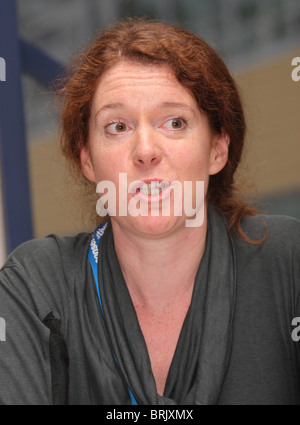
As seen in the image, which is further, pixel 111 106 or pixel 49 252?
pixel 49 252

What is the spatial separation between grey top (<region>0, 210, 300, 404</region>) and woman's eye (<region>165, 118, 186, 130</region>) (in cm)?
30

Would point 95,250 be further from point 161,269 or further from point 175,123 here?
point 175,123

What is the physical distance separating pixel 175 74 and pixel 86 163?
297 mm

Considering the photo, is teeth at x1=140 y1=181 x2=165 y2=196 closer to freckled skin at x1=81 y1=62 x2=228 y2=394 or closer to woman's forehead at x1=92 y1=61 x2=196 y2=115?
freckled skin at x1=81 y1=62 x2=228 y2=394

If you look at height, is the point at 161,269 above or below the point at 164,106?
below

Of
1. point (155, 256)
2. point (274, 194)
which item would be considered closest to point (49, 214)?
point (274, 194)

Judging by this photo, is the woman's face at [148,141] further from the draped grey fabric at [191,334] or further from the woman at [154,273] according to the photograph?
the draped grey fabric at [191,334]

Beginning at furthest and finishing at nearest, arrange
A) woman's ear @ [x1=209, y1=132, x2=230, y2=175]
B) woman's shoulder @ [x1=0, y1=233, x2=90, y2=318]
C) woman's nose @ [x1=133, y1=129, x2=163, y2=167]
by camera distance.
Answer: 1. woman's ear @ [x1=209, y1=132, x2=230, y2=175]
2. woman's shoulder @ [x1=0, y1=233, x2=90, y2=318]
3. woman's nose @ [x1=133, y1=129, x2=163, y2=167]

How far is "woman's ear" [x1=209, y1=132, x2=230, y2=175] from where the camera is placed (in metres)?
1.32

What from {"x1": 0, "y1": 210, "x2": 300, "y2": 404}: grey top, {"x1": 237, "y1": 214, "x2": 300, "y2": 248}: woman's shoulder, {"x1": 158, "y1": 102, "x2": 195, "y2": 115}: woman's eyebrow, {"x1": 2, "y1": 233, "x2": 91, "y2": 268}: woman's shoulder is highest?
{"x1": 158, "y1": 102, "x2": 195, "y2": 115}: woman's eyebrow

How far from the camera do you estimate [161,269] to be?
50.1 inches

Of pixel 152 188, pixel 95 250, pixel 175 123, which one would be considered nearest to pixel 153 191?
pixel 152 188

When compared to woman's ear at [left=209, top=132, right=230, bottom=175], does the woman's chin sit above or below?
below

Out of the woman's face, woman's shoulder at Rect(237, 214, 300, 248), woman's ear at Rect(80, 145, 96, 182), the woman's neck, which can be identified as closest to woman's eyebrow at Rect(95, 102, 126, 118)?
the woman's face
